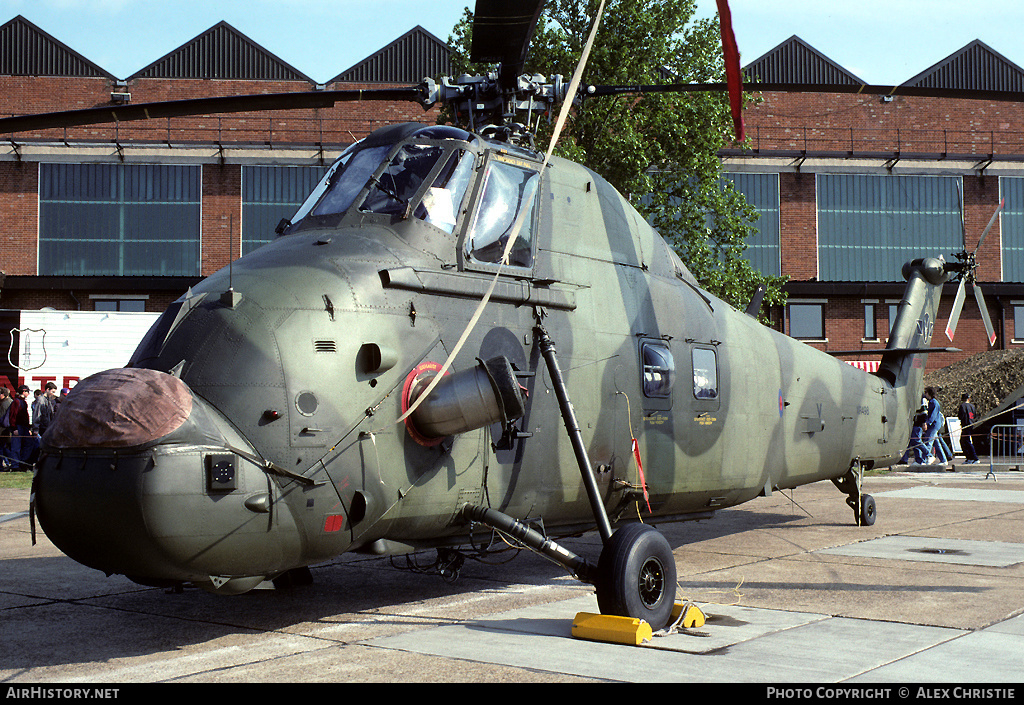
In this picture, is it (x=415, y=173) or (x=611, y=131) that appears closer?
(x=415, y=173)

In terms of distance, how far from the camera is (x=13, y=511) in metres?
15.3

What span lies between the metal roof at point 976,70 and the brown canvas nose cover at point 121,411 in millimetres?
50478

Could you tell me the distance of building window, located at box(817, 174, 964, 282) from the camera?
137 feet

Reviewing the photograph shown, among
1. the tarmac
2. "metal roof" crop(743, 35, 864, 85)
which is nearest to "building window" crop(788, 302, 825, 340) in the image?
"metal roof" crop(743, 35, 864, 85)

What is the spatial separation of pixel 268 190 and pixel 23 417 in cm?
1701

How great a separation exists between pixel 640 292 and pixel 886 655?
13.1ft

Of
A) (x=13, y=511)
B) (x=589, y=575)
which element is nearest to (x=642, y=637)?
(x=589, y=575)

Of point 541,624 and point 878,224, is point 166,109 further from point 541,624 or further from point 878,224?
point 878,224

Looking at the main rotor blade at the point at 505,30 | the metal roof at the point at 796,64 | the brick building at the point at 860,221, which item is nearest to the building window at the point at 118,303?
the brick building at the point at 860,221

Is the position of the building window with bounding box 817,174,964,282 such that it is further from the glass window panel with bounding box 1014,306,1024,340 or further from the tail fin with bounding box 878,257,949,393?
the tail fin with bounding box 878,257,949,393

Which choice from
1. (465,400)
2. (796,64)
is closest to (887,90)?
(465,400)

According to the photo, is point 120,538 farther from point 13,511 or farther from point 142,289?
point 142,289

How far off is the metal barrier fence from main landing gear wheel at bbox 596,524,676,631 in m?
22.9

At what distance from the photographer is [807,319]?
4206cm
